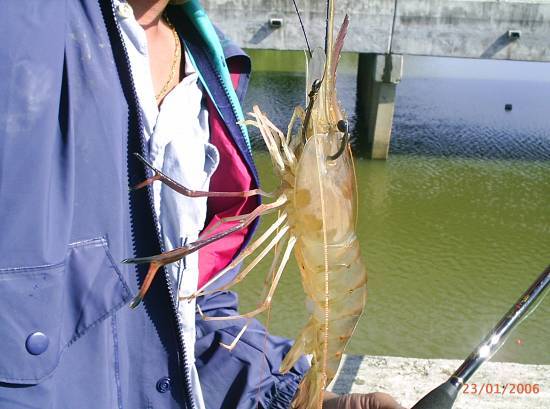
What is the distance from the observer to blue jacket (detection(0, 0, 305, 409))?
900 mm

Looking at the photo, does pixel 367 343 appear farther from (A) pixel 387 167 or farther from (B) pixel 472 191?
(A) pixel 387 167

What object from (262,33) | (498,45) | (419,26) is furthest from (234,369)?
(498,45)

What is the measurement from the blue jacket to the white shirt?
7 cm

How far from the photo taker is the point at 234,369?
1556 mm

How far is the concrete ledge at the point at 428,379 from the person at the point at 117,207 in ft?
2.49

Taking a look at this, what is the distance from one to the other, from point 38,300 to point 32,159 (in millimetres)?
244

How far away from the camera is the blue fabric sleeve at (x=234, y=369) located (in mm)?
1544

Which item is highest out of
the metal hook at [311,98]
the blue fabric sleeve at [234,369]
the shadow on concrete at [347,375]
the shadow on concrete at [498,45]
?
the metal hook at [311,98]

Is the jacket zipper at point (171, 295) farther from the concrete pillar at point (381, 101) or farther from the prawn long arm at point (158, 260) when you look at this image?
the concrete pillar at point (381, 101)

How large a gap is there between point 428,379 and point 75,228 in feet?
6.08

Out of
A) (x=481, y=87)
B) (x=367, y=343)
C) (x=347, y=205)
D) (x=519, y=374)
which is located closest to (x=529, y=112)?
(x=481, y=87)

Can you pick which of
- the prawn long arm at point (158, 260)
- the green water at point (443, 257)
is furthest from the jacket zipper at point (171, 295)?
the green water at point (443, 257)

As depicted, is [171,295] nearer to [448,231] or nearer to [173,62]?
[173,62]

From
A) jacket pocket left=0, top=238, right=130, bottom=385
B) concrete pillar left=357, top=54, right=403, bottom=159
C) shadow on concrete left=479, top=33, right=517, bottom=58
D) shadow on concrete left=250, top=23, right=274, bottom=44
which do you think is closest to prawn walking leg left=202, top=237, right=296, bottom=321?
jacket pocket left=0, top=238, right=130, bottom=385
